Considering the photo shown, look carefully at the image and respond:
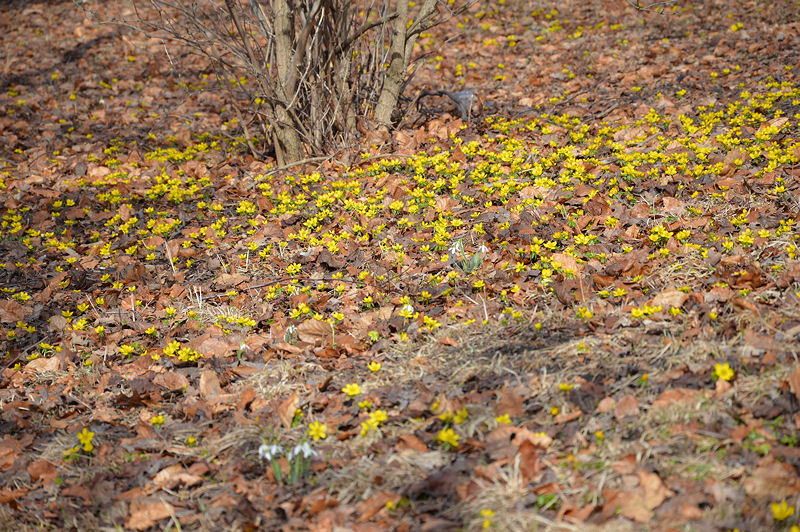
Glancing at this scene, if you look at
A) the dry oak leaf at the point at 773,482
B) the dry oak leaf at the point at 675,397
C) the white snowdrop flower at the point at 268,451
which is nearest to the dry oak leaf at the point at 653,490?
the dry oak leaf at the point at 773,482

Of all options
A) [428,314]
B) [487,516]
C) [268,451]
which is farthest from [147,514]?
[428,314]

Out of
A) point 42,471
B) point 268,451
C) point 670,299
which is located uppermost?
point 670,299

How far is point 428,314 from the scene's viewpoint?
366cm

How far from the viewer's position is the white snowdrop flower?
2548mm

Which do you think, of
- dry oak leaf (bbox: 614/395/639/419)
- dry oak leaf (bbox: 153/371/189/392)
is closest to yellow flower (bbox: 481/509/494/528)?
dry oak leaf (bbox: 614/395/639/419)

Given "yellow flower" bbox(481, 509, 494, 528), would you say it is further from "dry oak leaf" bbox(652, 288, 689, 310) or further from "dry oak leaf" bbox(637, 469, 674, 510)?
"dry oak leaf" bbox(652, 288, 689, 310)

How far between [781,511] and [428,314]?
203 centimetres

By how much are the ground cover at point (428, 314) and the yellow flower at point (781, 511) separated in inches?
0.4

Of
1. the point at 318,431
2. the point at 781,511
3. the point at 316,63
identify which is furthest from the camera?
the point at 316,63

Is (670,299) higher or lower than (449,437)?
higher

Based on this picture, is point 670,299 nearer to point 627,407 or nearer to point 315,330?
point 627,407

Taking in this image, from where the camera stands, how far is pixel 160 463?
8.97 ft

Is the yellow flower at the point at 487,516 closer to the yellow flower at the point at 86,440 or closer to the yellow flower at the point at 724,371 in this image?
the yellow flower at the point at 724,371

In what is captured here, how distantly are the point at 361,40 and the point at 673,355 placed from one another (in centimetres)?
459
